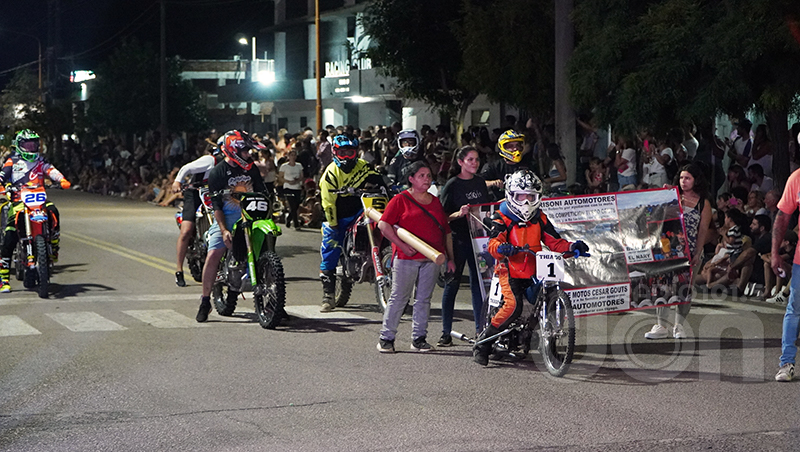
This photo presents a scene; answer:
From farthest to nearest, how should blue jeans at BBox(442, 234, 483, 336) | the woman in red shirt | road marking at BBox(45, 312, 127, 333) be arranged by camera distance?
road marking at BBox(45, 312, 127, 333) < blue jeans at BBox(442, 234, 483, 336) < the woman in red shirt

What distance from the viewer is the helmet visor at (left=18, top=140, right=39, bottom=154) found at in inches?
602

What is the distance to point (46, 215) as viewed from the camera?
14984mm

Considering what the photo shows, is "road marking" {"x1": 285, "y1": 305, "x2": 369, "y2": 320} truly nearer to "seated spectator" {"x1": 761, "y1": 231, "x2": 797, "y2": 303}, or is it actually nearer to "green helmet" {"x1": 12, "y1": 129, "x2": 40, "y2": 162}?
"green helmet" {"x1": 12, "y1": 129, "x2": 40, "y2": 162}

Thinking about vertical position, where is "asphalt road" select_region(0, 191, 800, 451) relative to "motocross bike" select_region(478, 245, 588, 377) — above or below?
below

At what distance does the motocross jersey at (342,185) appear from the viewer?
1316cm

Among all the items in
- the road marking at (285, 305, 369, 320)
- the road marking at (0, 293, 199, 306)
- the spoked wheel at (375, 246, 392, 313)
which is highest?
the spoked wheel at (375, 246, 392, 313)

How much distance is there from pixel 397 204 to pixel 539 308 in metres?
1.65

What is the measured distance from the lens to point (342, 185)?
1320 cm

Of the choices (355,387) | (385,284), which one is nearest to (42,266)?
(385,284)

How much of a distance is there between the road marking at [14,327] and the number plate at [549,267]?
17.4 ft

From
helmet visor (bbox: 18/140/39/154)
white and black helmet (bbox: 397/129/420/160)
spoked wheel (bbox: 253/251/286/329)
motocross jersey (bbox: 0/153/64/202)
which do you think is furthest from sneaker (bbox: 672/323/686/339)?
helmet visor (bbox: 18/140/39/154)

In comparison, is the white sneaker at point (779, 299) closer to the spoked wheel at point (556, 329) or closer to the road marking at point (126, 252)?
the spoked wheel at point (556, 329)

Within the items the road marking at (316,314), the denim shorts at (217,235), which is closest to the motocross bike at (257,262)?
the denim shorts at (217,235)

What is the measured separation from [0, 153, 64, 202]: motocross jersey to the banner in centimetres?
728
